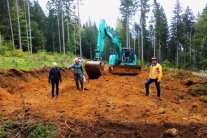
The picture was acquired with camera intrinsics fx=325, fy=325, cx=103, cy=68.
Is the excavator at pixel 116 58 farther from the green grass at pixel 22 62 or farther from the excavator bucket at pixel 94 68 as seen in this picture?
the green grass at pixel 22 62

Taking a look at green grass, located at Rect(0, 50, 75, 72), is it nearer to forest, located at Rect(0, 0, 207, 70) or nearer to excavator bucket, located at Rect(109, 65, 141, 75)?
excavator bucket, located at Rect(109, 65, 141, 75)

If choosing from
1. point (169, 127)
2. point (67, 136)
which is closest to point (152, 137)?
point (169, 127)

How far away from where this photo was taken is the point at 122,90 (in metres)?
16.2

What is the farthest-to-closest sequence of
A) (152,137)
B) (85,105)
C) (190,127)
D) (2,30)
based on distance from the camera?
(2,30) < (85,105) < (190,127) < (152,137)

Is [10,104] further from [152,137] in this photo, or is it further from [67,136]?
[152,137]

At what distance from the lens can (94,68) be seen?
19.0 meters

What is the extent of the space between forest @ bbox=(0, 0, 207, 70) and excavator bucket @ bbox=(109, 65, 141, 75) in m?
25.1

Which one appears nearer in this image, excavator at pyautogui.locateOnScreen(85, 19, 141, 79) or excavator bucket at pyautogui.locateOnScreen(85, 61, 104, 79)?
excavator bucket at pyautogui.locateOnScreen(85, 61, 104, 79)

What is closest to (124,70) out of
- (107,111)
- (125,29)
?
(107,111)

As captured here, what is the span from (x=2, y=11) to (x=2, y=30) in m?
2.77

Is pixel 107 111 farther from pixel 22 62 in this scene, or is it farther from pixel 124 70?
pixel 22 62

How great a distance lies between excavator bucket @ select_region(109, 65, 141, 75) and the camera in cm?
2323

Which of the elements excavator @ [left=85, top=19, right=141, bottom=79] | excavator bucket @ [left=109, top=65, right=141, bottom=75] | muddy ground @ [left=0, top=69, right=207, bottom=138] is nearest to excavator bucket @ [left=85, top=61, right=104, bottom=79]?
excavator @ [left=85, top=19, right=141, bottom=79]

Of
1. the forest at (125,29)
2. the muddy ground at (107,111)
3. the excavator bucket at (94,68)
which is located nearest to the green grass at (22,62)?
the muddy ground at (107,111)
